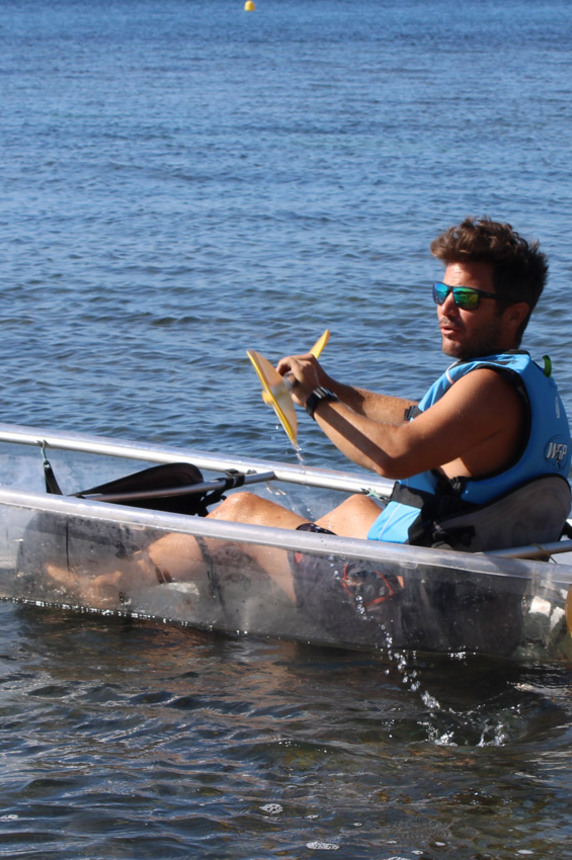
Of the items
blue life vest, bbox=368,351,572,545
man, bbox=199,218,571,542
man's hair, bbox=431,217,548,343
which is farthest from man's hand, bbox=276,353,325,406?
man's hair, bbox=431,217,548,343

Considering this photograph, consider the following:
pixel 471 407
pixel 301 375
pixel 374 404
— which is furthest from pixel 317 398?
pixel 374 404

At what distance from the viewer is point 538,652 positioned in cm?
409

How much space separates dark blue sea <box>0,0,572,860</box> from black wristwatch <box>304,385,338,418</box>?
1.05 metres

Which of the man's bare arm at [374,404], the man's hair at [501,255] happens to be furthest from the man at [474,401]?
the man's bare arm at [374,404]

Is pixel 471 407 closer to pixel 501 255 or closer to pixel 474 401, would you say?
pixel 474 401

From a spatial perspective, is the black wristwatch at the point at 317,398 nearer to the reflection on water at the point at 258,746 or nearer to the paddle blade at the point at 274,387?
the paddle blade at the point at 274,387

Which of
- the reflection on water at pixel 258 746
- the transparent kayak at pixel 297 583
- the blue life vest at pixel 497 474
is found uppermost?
the blue life vest at pixel 497 474

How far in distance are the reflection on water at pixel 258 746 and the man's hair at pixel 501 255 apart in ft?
4.41

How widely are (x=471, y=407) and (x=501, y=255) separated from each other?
0.50 meters

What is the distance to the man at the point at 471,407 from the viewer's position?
3479 millimetres

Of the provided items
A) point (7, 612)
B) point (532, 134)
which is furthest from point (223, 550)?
point (532, 134)

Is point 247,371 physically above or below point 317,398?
below

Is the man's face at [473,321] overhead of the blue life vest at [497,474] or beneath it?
overhead

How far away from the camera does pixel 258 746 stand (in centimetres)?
373
